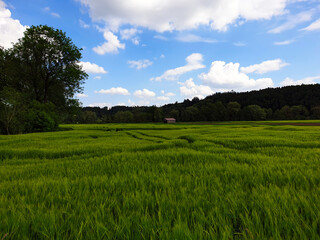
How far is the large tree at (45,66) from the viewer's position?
2600cm

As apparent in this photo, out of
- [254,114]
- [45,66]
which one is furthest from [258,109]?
[45,66]

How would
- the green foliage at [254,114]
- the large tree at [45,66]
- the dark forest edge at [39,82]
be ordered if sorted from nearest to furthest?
the dark forest edge at [39,82] < the large tree at [45,66] < the green foliage at [254,114]

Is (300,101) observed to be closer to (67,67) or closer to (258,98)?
(258,98)

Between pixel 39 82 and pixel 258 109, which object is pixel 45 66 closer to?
pixel 39 82

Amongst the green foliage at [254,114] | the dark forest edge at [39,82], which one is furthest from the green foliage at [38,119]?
the green foliage at [254,114]

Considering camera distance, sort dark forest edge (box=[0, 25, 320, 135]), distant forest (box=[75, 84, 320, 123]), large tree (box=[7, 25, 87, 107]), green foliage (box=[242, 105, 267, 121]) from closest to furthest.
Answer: dark forest edge (box=[0, 25, 320, 135])
large tree (box=[7, 25, 87, 107])
distant forest (box=[75, 84, 320, 123])
green foliage (box=[242, 105, 267, 121])

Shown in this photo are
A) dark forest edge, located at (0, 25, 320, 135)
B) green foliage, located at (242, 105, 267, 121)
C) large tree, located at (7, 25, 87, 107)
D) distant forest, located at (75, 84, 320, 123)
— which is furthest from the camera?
green foliage, located at (242, 105, 267, 121)

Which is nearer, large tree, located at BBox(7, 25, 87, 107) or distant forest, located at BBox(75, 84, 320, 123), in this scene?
large tree, located at BBox(7, 25, 87, 107)

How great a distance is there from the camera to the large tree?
85.3 feet

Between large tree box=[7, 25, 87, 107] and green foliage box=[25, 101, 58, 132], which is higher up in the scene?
large tree box=[7, 25, 87, 107]

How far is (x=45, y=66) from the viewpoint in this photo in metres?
27.4

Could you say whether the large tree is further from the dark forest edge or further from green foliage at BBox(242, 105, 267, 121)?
green foliage at BBox(242, 105, 267, 121)

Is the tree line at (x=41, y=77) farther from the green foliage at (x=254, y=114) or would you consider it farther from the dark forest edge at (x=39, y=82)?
the green foliage at (x=254, y=114)

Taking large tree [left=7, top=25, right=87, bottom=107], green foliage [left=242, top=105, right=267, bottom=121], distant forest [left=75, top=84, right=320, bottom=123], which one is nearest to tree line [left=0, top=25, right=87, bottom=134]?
large tree [left=7, top=25, right=87, bottom=107]
